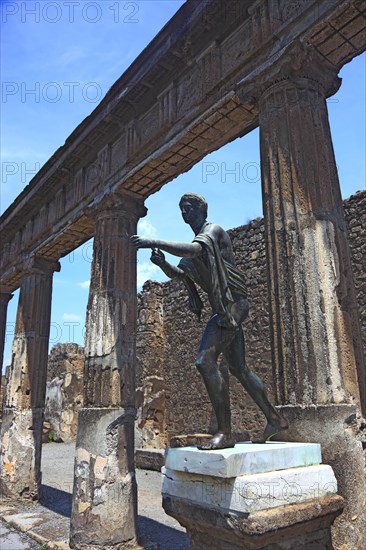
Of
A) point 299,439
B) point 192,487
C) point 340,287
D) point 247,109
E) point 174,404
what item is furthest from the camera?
point 174,404

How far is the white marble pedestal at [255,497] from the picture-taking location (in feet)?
7.26

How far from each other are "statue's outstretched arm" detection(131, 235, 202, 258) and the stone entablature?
5.44 ft

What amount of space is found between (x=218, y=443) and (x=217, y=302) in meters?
0.85

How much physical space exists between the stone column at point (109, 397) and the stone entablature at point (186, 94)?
0.65m

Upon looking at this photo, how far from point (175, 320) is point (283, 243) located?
8.22 metres

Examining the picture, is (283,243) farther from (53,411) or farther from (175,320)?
(53,411)

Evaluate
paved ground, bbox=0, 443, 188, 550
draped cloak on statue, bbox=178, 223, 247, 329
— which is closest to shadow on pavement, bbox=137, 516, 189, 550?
paved ground, bbox=0, 443, 188, 550

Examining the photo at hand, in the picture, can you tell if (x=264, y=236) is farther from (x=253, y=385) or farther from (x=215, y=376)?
(x=215, y=376)

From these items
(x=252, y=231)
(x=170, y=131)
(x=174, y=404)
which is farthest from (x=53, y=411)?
(x=170, y=131)

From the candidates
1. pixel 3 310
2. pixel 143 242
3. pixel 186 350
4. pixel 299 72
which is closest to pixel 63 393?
pixel 3 310

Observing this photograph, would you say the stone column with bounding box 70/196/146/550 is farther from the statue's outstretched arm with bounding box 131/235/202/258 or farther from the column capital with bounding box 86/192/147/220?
the statue's outstretched arm with bounding box 131/235/202/258

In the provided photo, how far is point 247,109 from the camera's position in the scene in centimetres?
412

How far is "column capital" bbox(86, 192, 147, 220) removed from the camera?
18.6 feet

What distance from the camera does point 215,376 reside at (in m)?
2.84
